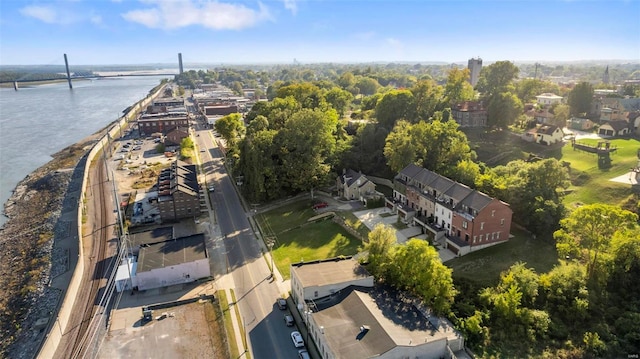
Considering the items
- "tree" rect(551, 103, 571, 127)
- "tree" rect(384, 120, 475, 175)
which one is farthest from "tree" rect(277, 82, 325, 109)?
"tree" rect(551, 103, 571, 127)

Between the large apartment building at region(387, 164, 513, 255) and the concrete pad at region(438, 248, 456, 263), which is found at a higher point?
the large apartment building at region(387, 164, 513, 255)

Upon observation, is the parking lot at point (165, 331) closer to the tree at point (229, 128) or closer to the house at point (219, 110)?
the tree at point (229, 128)

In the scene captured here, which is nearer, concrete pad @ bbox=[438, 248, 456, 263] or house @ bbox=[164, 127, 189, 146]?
concrete pad @ bbox=[438, 248, 456, 263]

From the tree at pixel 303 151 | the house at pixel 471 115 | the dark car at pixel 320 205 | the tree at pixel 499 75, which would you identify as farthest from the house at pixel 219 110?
the dark car at pixel 320 205

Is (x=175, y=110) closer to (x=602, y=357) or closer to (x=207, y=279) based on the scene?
(x=207, y=279)

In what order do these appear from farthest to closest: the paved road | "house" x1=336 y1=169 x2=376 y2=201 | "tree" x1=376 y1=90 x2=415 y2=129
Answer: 1. "tree" x1=376 y1=90 x2=415 y2=129
2. "house" x1=336 y1=169 x2=376 y2=201
3. the paved road

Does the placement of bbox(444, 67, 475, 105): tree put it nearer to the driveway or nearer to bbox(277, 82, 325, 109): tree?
bbox(277, 82, 325, 109): tree
